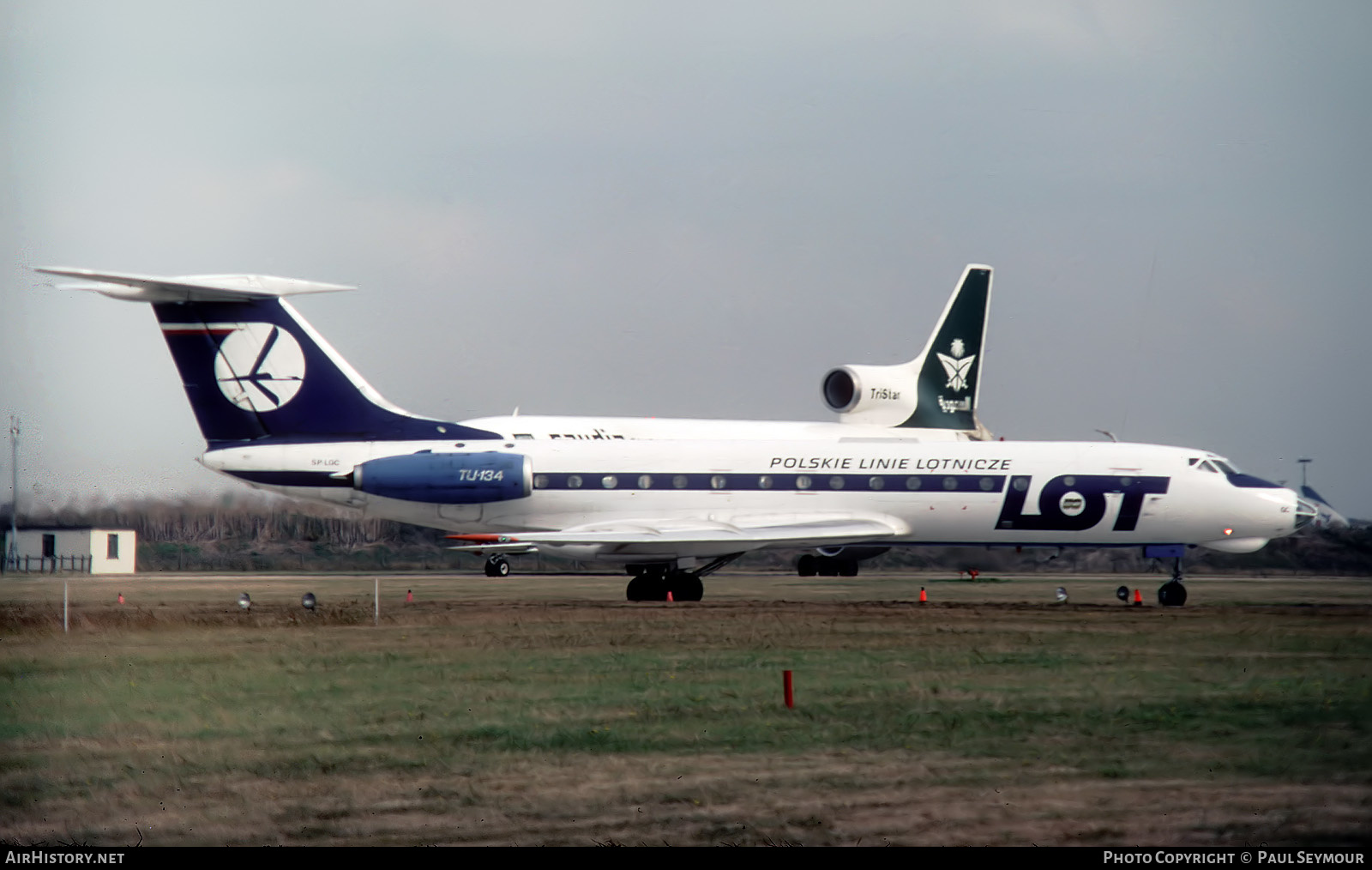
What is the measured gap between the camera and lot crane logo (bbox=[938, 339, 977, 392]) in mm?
39844

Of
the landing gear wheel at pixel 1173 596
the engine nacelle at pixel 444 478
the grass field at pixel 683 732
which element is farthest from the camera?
the engine nacelle at pixel 444 478

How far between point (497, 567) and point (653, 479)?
43.6 ft

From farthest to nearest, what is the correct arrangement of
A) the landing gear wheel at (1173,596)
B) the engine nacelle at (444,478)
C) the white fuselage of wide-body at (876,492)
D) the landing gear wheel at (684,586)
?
1. the white fuselage of wide-body at (876,492)
2. the engine nacelle at (444,478)
3. the landing gear wheel at (684,586)
4. the landing gear wheel at (1173,596)

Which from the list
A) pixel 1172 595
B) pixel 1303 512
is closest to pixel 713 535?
pixel 1172 595

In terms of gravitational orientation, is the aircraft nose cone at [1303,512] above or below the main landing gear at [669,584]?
above

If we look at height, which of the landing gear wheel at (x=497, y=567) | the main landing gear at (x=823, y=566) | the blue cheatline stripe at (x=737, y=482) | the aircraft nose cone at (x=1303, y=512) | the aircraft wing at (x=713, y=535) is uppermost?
the blue cheatline stripe at (x=737, y=482)

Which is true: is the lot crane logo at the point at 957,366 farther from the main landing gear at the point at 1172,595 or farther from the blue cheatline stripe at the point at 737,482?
the main landing gear at the point at 1172,595

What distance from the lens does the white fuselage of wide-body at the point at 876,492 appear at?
2623cm

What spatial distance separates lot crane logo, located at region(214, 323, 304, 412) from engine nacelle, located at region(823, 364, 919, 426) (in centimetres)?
1634

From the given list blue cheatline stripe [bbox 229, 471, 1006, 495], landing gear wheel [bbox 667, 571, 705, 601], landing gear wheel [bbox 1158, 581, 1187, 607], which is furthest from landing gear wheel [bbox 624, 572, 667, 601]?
landing gear wheel [bbox 1158, 581, 1187, 607]

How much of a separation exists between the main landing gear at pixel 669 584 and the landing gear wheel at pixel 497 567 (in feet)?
42.4

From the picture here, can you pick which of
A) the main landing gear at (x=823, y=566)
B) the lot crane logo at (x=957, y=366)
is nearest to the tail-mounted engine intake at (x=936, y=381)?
the lot crane logo at (x=957, y=366)

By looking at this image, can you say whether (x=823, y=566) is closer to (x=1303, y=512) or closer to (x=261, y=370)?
(x=1303, y=512)

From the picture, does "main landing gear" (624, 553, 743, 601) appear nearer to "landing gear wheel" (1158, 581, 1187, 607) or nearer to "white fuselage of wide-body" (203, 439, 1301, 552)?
"white fuselage of wide-body" (203, 439, 1301, 552)
